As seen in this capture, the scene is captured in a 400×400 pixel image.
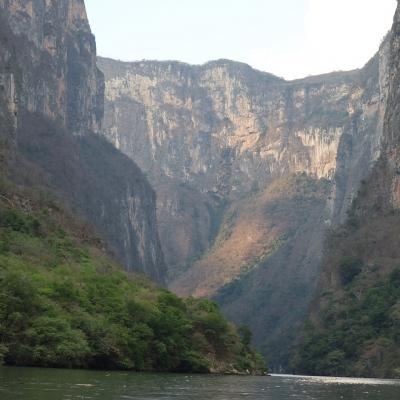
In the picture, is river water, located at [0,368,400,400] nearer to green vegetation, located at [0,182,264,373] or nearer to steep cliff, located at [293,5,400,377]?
green vegetation, located at [0,182,264,373]

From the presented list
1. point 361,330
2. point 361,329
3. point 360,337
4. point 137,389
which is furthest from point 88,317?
point 361,329

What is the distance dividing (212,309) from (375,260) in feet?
278

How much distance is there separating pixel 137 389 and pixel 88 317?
24.9 meters

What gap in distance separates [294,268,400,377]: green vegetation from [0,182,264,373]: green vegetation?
3300 centimetres

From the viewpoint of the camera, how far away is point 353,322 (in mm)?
171125

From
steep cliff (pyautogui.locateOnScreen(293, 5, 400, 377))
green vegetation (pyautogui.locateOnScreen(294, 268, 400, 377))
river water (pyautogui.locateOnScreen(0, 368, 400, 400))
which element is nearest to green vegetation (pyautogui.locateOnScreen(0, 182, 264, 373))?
river water (pyautogui.locateOnScreen(0, 368, 400, 400))

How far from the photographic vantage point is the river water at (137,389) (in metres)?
60.8

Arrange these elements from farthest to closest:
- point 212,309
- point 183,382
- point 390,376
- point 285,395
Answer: point 390,376, point 212,309, point 183,382, point 285,395

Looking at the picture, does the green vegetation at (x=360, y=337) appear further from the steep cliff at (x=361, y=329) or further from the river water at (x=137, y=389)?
the river water at (x=137, y=389)

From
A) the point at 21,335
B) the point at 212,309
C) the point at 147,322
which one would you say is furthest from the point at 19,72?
the point at 21,335

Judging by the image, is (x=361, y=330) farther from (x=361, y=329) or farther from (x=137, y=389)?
(x=137, y=389)

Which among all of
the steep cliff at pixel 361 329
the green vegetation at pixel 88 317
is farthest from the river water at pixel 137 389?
the steep cliff at pixel 361 329

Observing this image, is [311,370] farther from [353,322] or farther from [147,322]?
[147,322]

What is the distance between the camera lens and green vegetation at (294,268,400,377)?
154 m
